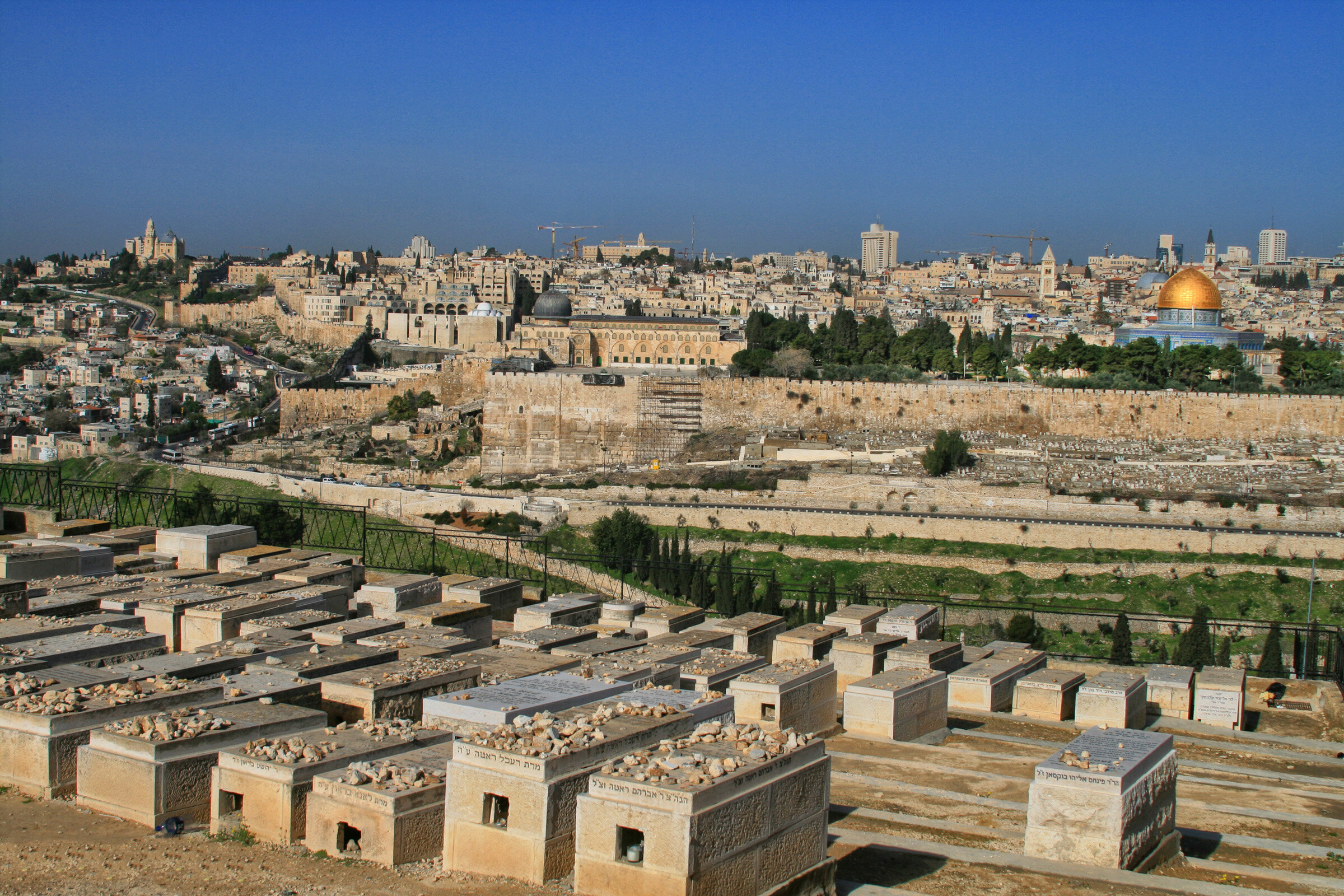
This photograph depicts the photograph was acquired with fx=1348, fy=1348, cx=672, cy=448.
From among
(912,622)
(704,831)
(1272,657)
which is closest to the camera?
(704,831)

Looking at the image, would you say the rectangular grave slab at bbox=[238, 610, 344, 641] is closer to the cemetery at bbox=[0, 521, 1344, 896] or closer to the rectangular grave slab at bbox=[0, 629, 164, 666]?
the cemetery at bbox=[0, 521, 1344, 896]

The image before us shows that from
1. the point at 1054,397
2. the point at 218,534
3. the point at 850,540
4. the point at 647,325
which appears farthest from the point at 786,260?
the point at 218,534

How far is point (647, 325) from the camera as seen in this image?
41.5m

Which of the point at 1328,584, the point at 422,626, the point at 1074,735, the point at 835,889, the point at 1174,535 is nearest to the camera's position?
the point at 835,889

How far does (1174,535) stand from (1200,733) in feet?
45.6

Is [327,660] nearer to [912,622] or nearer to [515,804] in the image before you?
[515,804]

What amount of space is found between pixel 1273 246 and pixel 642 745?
140m

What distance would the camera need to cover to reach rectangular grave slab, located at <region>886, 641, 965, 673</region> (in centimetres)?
973

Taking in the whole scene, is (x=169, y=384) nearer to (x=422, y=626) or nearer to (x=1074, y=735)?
(x=422, y=626)

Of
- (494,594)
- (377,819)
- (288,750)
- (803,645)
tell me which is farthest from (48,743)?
(494,594)

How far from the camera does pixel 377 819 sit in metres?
5.71

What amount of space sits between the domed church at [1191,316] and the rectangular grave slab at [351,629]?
3258 centimetres

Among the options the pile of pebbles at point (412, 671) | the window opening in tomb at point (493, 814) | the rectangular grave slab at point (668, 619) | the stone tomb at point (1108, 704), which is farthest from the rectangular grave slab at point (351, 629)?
the stone tomb at point (1108, 704)

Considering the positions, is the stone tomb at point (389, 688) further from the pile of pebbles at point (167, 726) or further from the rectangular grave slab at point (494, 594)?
the rectangular grave slab at point (494, 594)
